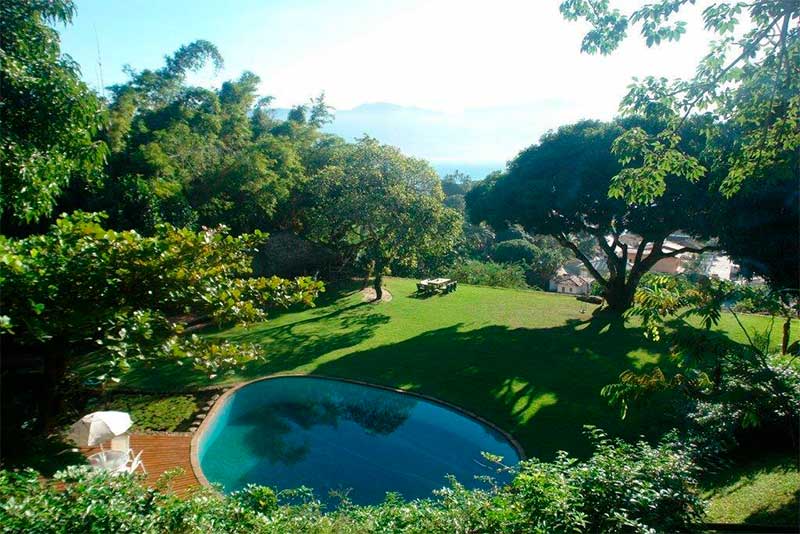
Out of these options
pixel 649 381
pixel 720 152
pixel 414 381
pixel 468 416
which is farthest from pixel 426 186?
pixel 649 381

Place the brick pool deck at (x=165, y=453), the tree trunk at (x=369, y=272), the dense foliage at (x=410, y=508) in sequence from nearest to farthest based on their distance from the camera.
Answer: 1. the dense foliage at (x=410, y=508)
2. the brick pool deck at (x=165, y=453)
3. the tree trunk at (x=369, y=272)

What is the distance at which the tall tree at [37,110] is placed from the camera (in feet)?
21.2

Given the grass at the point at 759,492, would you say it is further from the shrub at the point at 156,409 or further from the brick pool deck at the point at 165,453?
the shrub at the point at 156,409

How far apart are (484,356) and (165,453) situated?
27.6 feet

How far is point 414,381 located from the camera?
12.4 meters

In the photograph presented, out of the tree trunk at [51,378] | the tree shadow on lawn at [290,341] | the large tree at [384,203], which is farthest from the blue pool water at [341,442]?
the large tree at [384,203]

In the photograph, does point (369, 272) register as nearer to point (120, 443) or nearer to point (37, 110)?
point (120, 443)

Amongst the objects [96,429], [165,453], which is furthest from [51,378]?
[165,453]

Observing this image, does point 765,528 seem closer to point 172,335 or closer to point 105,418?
point 172,335

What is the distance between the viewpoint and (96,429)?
7.91 metres

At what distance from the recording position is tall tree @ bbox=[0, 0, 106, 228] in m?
6.48

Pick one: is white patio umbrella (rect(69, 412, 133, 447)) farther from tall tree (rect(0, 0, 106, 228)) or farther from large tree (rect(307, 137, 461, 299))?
large tree (rect(307, 137, 461, 299))

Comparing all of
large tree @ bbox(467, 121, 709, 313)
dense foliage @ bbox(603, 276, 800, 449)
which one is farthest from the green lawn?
dense foliage @ bbox(603, 276, 800, 449)

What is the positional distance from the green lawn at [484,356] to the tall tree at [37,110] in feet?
21.1
